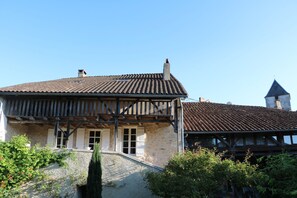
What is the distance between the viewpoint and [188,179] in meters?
8.09

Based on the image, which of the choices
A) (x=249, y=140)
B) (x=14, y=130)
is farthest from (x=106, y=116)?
(x=249, y=140)

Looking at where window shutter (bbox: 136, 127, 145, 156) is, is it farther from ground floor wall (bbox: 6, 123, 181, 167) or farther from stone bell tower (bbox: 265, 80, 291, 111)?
stone bell tower (bbox: 265, 80, 291, 111)

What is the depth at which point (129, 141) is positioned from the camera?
1240 cm

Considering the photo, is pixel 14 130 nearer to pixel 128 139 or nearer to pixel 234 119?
pixel 128 139

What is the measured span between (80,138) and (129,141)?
2213mm

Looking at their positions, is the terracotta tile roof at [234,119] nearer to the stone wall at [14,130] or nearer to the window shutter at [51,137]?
the window shutter at [51,137]

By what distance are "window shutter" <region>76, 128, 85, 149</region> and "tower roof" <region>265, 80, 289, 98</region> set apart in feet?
97.9

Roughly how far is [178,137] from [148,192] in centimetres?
325

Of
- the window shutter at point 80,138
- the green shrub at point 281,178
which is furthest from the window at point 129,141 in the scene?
the green shrub at point 281,178

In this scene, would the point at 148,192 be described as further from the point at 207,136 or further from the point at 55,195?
the point at 207,136

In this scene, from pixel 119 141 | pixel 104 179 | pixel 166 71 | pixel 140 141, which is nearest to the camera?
pixel 104 179

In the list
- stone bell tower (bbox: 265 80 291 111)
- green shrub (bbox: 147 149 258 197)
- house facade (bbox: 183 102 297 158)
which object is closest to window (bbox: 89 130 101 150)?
house facade (bbox: 183 102 297 158)

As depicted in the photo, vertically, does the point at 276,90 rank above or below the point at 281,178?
above

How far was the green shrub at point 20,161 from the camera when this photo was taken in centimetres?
905
